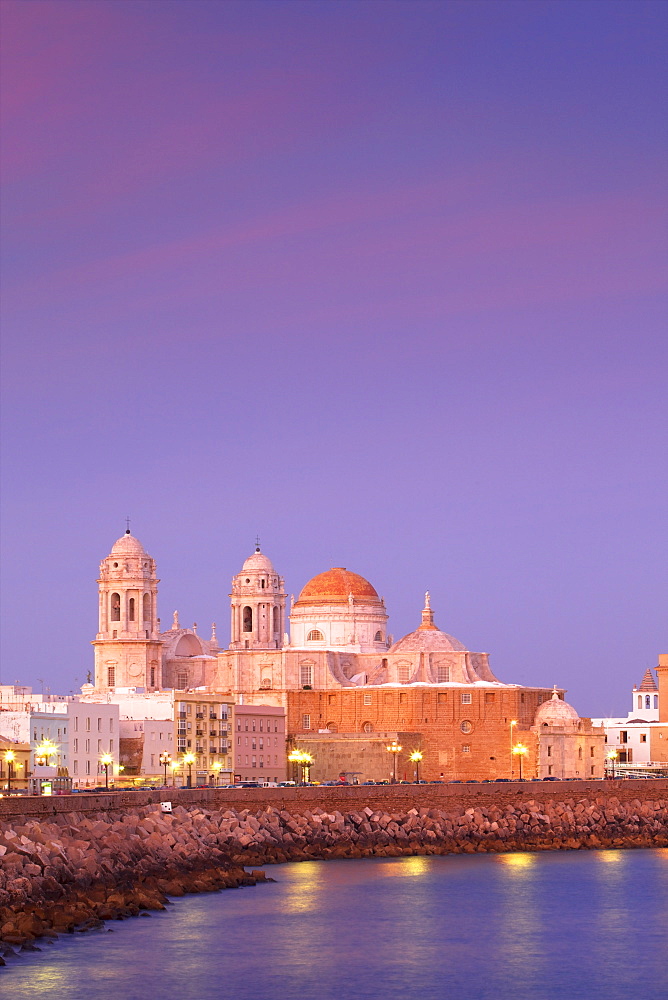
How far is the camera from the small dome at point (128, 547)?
11278 cm

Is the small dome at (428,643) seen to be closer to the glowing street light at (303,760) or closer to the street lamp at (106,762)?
the glowing street light at (303,760)

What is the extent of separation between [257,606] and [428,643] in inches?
A: 420

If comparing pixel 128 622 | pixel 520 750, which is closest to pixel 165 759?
pixel 128 622

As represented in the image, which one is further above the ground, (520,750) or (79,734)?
(79,734)

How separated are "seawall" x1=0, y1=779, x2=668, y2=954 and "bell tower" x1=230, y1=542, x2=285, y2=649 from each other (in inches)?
1217

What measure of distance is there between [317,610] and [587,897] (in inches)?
2341

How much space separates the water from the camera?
43344mm

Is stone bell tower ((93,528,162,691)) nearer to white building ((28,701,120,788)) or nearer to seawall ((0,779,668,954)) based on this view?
white building ((28,701,120,788))

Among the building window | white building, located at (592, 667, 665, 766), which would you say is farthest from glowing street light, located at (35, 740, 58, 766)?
white building, located at (592, 667, 665, 766)

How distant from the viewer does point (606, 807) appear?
83.9 m

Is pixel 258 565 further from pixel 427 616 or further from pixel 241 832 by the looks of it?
pixel 241 832

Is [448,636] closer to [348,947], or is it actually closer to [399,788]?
[399,788]

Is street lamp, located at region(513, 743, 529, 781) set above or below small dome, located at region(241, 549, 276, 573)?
below

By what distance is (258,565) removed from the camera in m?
115
